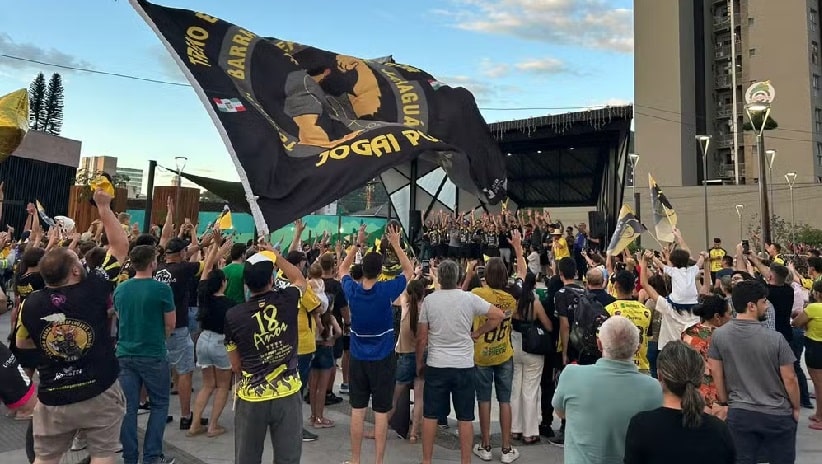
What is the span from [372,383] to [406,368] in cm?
88

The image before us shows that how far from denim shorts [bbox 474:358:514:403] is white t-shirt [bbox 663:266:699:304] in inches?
77.5

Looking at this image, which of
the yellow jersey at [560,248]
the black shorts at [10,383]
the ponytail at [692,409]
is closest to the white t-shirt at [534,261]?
the yellow jersey at [560,248]

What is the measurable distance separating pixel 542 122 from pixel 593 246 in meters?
14.2

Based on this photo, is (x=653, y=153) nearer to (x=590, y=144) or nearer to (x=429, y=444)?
(x=590, y=144)

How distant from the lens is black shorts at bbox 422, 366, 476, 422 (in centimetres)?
445

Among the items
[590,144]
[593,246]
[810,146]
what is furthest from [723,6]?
[593,246]

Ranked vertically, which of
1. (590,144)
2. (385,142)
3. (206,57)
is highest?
(590,144)

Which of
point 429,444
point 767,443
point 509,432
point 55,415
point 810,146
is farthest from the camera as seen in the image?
point 810,146

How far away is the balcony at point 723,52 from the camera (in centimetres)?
5006

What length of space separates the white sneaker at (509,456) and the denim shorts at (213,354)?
269cm

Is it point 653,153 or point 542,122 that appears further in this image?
point 653,153

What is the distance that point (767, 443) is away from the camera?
3426mm

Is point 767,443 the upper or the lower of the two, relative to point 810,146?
lower

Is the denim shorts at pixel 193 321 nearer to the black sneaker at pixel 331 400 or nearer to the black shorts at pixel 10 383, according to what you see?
the black sneaker at pixel 331 400
